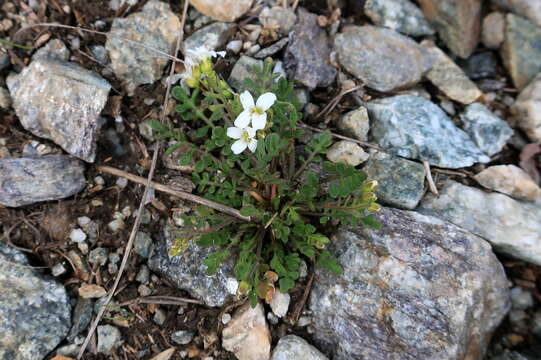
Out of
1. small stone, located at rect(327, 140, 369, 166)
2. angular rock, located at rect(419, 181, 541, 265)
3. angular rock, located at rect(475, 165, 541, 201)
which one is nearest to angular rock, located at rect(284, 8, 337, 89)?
small stone, located at rect(327, 140, 369, 166)

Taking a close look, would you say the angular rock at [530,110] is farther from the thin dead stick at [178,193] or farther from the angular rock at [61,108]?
the angular rock at [61,108]

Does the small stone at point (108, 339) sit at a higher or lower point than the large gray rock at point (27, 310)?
lower

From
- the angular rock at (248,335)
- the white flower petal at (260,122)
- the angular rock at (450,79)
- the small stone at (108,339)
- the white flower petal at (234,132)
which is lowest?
the small stone at (108,339)

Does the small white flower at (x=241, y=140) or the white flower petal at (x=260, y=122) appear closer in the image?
the white flower petal at (x=260, y=122)

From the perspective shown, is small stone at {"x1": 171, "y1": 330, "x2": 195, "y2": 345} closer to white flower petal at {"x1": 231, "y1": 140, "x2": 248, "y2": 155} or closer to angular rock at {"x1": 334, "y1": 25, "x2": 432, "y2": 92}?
white flower petal at {"x1": 231, "y1": 140, "x2": 248, "y2": 155}

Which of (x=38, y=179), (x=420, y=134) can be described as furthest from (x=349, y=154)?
(x=38, y=179)

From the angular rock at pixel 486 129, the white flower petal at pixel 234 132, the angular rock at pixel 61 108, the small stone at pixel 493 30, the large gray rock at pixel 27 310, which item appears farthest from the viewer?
the small stone at pixel 493 30

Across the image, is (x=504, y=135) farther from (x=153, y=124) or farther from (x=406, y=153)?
(x=153, y=124)

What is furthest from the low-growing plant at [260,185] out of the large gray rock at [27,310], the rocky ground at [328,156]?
the large gray rock at [27,310]
